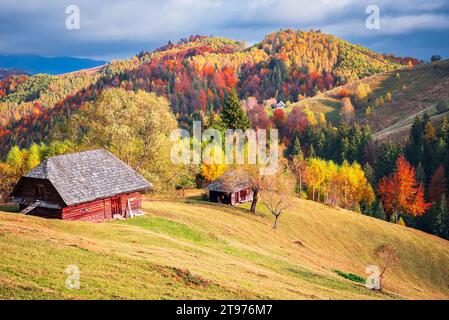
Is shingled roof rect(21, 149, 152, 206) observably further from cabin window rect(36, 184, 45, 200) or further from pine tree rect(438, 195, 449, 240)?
pine tree rect(438, 195, 449, 240)

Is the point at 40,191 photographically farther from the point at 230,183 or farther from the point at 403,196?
the point at 403,196

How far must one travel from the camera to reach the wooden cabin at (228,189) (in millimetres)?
63625

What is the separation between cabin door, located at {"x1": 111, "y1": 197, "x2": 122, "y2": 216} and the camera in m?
43.5

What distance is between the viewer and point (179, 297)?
20531 mm

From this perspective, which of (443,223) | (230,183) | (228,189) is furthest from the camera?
(443,223)

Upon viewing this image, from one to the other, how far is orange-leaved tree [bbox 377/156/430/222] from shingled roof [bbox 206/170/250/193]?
147 ft

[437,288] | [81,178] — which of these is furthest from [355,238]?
[81,178]

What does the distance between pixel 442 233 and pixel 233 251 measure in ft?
217

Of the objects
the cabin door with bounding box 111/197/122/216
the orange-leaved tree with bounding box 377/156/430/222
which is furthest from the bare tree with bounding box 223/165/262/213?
the orange-leaved tree with bounding box 377/156/430/222

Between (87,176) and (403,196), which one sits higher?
(87,176)

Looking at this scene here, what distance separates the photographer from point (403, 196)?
95062 mm

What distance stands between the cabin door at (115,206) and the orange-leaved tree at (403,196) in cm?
6796

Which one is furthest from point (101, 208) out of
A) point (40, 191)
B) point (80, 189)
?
point (40, 191)

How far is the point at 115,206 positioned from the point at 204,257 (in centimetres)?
1583
